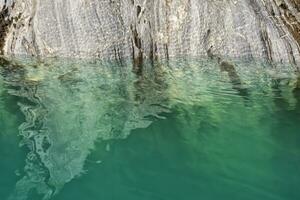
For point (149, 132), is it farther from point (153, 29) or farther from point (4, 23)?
point (4, 23)

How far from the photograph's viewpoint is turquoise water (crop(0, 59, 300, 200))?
13.9 meters

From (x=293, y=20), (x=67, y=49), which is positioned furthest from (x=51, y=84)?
(x=293, y=20)

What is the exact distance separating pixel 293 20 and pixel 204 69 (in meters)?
6.83

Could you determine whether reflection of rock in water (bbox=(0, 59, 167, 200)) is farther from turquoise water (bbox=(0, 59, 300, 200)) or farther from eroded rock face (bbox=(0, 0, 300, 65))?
eroded rock face (bbox=(0, 0, 300, 65))

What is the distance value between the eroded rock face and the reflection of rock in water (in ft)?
7.02

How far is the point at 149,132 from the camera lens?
58.3ft

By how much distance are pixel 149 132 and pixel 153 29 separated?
43.8ft

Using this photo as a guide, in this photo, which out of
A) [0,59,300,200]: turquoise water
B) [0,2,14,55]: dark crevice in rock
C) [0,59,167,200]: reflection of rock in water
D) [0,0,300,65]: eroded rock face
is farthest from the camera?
[0,2,14,55]: dark crevice in rock


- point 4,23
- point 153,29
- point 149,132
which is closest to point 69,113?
point 149,132

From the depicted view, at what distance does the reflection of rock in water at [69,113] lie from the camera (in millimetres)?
14695

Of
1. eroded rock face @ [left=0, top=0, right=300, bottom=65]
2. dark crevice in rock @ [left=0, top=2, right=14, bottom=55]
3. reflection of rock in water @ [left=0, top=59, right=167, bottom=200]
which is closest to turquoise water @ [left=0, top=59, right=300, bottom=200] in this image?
reflection of rock in water @ [left=0, top=59, right=167, bottom=200]

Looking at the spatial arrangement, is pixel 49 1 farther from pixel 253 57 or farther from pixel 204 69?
pixel 253 57

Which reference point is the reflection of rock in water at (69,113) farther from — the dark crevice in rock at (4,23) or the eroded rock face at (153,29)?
the dark crevice in rock at (4,23)

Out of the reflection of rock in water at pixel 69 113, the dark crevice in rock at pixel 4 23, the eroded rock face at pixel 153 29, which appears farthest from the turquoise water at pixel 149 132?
the dark crevice in rock at pixel 4 23
